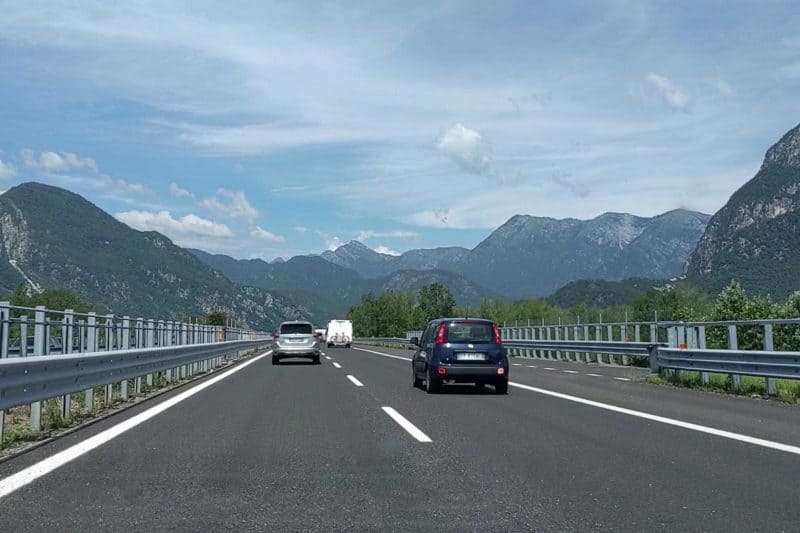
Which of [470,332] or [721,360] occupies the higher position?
[470,332]

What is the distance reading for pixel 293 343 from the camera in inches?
1159

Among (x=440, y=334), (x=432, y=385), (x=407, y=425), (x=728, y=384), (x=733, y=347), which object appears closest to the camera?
(x=407, y=425)

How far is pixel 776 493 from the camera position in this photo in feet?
19.4

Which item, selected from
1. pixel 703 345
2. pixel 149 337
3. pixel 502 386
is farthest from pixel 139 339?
pixel 703 345

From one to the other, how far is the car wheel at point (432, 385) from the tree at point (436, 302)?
176770mm

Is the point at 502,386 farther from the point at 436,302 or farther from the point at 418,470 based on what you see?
the point at 436,302

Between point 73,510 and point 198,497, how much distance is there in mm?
861

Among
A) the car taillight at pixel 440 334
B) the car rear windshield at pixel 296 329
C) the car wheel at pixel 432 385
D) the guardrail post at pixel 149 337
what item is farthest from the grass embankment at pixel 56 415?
the car rear windshield at pixel 296 329

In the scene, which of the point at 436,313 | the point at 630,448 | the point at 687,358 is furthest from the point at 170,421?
the point at 436,313

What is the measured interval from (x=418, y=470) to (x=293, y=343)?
75.2 feet

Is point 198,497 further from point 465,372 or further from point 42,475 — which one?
point 465,372

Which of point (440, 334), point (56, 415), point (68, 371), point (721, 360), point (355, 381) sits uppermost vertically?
point (440, 334)

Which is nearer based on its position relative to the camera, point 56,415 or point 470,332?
point 56,415

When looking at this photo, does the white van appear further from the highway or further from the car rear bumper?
the highway
